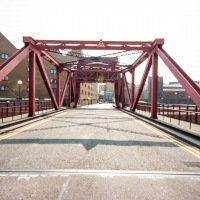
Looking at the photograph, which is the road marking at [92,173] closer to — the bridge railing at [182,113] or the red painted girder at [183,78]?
the red painted girder at [183,78]

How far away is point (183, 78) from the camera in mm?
9398

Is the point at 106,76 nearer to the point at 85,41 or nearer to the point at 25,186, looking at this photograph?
the point at 85,41

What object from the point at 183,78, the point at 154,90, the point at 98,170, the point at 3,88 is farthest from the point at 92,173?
the point at 3,88

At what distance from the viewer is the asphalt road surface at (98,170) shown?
132 inches

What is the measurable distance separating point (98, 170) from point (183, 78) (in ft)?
22.9

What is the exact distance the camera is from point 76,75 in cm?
3450

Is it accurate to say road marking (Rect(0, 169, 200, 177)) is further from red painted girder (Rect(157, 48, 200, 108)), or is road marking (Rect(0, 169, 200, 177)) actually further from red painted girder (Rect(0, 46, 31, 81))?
red painted girder (Rect(0, 46, 31, 81))

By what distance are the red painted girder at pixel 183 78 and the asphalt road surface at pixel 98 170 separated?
8.08 feet

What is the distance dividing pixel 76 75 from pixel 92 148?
29.2m

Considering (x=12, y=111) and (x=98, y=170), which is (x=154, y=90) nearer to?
(x=12, y=111)

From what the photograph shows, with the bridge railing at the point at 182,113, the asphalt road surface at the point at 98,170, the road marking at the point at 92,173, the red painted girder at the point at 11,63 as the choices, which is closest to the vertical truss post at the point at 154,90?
the bridge railing at the point at 182,113

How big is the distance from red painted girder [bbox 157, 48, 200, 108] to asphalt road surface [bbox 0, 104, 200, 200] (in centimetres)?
246

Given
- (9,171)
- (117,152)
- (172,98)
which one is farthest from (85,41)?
(172,98)

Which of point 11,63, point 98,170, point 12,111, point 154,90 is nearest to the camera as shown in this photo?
point 98,170
